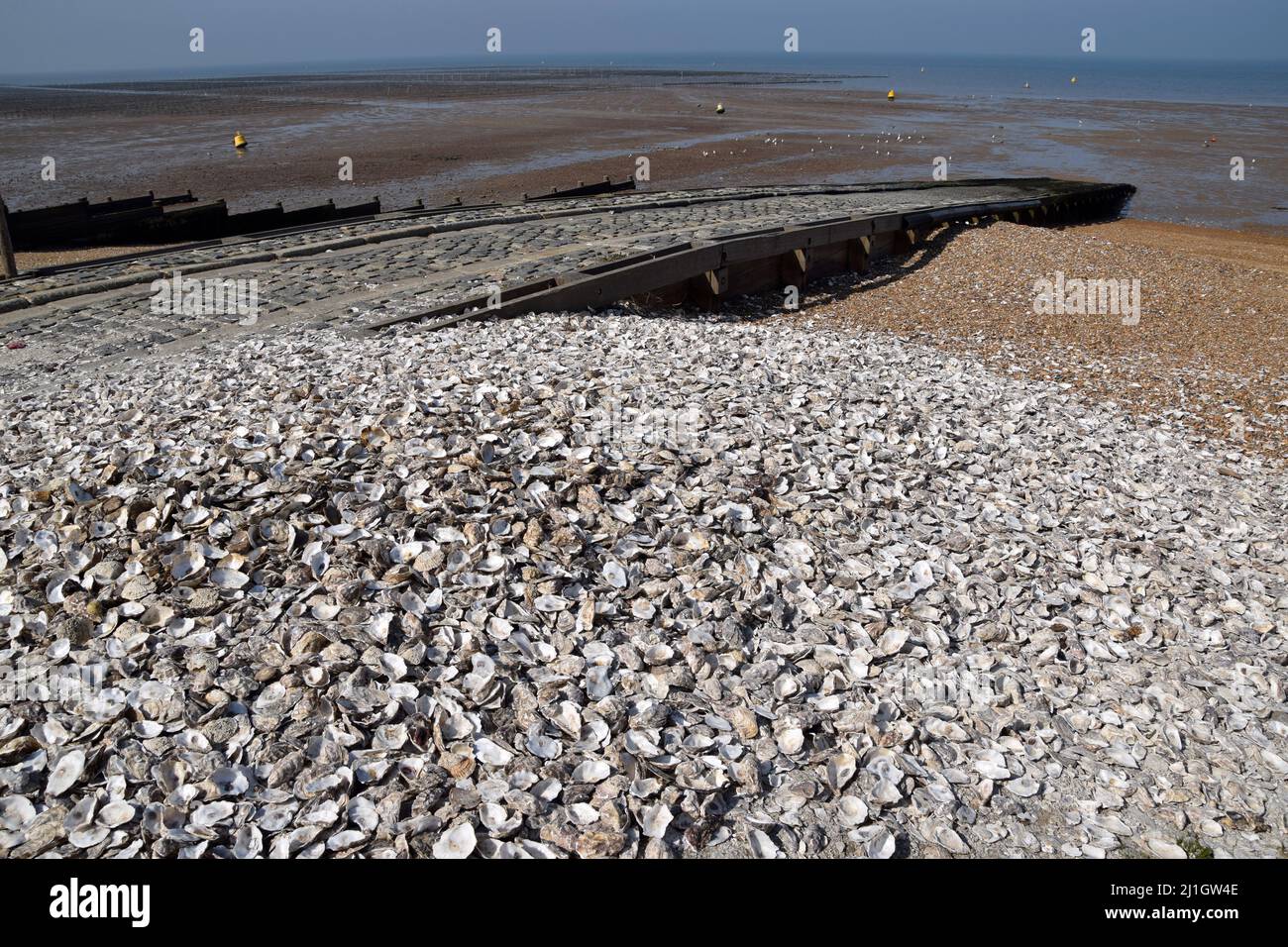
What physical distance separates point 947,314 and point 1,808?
12.7 meters

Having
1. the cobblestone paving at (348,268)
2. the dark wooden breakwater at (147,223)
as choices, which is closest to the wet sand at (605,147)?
the dark wooden breakwater at (147,223)

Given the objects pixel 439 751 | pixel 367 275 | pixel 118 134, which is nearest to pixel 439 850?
pixel 439 751

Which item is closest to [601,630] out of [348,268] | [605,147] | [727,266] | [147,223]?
[348,268]

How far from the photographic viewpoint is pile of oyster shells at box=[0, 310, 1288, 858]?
11.8ft

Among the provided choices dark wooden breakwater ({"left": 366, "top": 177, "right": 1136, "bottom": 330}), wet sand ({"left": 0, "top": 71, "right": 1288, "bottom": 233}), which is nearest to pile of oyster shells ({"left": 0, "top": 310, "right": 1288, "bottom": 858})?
dark wooden breakwater ({"left": 366, "top": 177, "right": 1136, "bottom": 330})

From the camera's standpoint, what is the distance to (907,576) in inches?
211

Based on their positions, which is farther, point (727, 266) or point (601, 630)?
point (727, 266)

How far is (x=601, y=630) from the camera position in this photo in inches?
182

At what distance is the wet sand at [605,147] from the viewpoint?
29.7 metres

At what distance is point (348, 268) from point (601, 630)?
8872 millimetres

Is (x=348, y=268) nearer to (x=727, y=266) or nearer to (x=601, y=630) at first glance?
(x=727, y=266)

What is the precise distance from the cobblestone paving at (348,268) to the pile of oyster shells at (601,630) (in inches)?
100

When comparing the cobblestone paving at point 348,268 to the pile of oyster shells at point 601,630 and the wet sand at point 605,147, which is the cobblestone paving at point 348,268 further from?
the wet sand at point 605,147

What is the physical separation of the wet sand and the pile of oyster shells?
2206 centimetres
